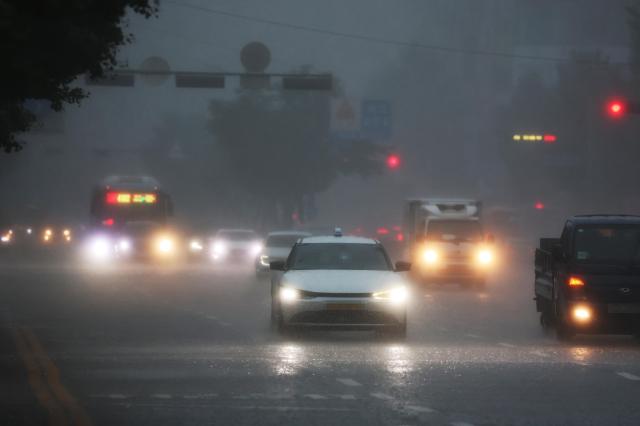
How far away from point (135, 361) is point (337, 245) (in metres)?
6.27

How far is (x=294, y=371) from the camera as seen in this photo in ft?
60.9

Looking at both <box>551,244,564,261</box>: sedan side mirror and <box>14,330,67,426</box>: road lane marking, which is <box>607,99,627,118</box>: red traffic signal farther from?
<box>14,330,67,426</box>: road lane marking

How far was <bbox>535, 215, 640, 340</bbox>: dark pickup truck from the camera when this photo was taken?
885 inches

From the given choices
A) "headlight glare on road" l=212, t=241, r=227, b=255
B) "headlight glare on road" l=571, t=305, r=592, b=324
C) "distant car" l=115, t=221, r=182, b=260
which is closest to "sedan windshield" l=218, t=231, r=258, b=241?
"headlight glare on road" l=212, t=241, r=227, b=255

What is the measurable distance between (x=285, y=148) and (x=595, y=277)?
105 meters

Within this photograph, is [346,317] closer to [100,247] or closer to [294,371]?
[294,371]

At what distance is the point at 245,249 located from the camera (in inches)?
2446

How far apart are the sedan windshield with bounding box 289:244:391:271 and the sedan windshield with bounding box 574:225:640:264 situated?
2960 mm

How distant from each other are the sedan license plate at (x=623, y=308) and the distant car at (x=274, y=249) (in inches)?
946

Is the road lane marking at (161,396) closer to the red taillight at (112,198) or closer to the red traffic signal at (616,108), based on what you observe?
the red traffic signal at (616,108)

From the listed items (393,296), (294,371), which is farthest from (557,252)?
(294,371)

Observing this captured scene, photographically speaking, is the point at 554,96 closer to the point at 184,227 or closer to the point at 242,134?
the point at 242,134

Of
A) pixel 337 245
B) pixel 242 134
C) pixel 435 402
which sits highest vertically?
pixel 242 134

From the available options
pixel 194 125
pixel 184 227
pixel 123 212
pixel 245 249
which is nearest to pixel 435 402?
pixel 245 249
